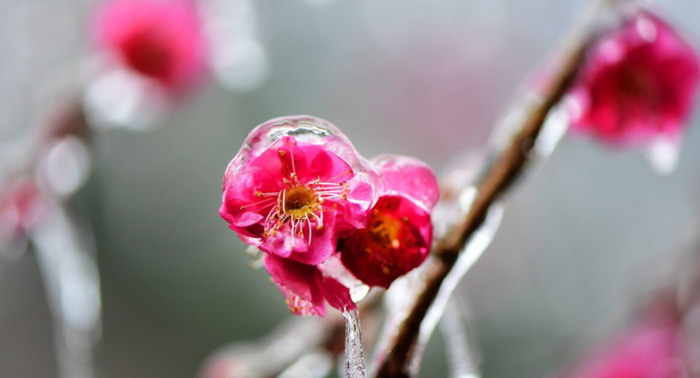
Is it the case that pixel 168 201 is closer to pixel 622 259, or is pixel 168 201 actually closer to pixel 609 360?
pixel 622 259

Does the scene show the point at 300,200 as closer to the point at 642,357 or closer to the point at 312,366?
the point at 312,366

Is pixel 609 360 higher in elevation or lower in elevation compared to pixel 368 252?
lower

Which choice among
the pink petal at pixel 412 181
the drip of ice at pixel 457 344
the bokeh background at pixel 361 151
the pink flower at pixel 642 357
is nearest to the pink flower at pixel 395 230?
the pink petal at pixel 412 181

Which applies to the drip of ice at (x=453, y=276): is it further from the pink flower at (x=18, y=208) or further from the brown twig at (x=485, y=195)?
the pink flower at (x=18, y=208)

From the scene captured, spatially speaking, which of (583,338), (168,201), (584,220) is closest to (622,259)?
(584,220)

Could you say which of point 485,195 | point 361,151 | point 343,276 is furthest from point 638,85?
point 361,151

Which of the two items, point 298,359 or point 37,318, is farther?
point 37,318

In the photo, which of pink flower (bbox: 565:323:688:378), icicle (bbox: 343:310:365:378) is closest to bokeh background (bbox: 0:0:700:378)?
pink flower (bbox: 565:323:688:378)

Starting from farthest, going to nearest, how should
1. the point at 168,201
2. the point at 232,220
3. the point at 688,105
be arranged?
the point at 168,201 < the point at 688,105 < the point at 232,220
